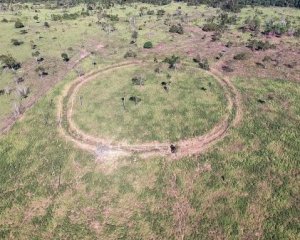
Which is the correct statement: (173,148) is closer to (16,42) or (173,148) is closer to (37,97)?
(37,97)

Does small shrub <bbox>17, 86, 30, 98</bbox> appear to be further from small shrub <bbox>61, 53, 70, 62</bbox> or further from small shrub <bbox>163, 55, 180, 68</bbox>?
small shrub <bbox>163, 55, 180, 68</bbox>

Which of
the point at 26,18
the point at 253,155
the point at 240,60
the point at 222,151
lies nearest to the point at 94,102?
the point at 222,151

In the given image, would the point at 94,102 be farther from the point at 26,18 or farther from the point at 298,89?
the point at 26,18

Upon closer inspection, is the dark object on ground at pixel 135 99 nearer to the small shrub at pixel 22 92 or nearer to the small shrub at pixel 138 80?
the small shrub at pixel 138 80

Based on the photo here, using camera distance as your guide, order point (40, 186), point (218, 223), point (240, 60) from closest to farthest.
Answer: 1. point (218, 223)
2. point (40, 186)
3. point (240, 60)

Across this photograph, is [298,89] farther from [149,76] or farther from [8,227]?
[8,227]

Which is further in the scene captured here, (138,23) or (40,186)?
(138,23)

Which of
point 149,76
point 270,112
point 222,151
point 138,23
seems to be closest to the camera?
point 222,151
